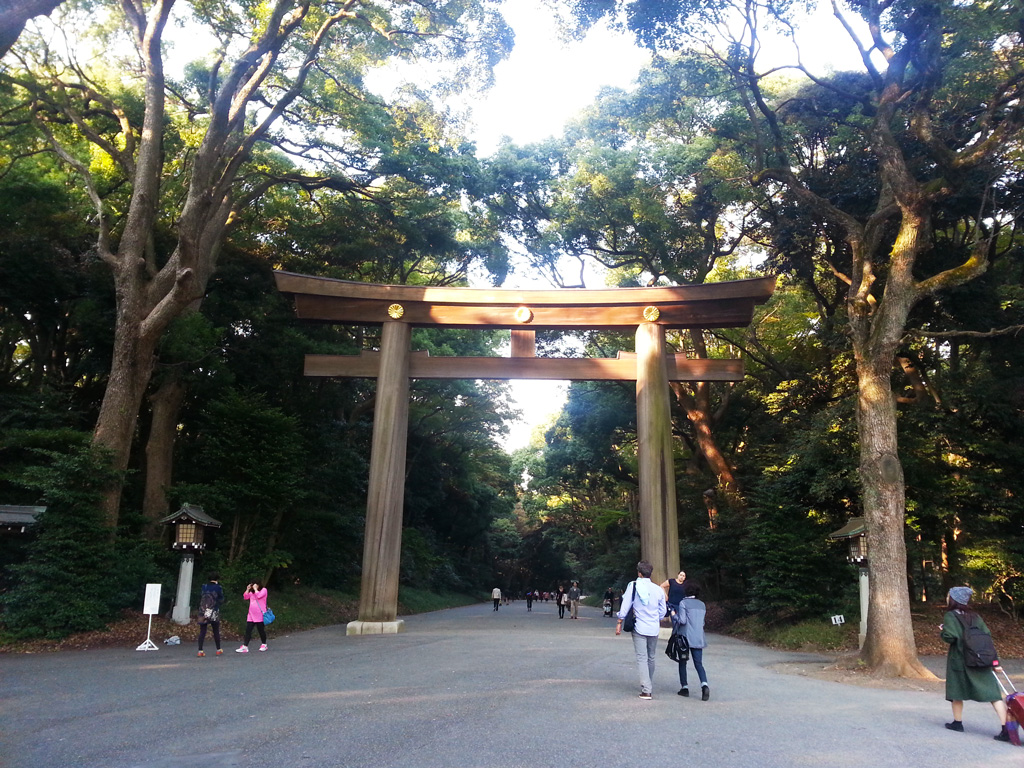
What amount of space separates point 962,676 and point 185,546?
40.0ft

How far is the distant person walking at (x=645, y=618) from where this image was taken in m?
7.04

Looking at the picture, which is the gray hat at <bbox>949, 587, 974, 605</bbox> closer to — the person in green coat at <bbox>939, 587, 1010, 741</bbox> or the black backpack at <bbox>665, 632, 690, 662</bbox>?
the person in green coat at <bbox>939, 587, 1010, 741</bbox>

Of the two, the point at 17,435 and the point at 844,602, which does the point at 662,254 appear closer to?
the point at 844,602

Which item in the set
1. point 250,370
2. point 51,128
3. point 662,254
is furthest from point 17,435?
point 662,254

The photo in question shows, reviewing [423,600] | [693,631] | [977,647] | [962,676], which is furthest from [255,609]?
[423,600]

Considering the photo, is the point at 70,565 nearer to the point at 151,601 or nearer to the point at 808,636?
the point at 151,601

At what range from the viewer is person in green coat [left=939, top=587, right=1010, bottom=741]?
5.76 meters

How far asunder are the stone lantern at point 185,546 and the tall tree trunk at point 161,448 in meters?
2.06

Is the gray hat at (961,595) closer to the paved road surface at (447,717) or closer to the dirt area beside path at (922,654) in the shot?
the paved road surface at (447,717)

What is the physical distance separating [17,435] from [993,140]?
1784 cm

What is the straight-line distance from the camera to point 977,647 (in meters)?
5.85

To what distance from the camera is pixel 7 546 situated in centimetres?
1417

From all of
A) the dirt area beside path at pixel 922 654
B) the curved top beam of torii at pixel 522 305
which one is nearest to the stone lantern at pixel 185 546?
the curved top beam of torii at pixel 522 305

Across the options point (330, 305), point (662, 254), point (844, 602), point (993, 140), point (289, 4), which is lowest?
point (844, 602)
